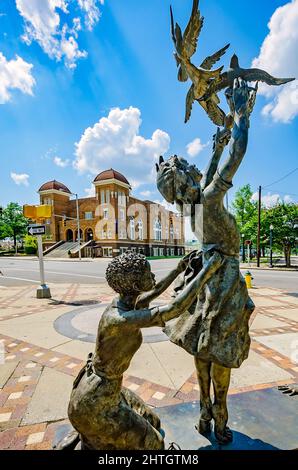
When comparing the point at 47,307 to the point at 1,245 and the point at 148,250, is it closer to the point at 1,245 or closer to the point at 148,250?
the point at 148,250

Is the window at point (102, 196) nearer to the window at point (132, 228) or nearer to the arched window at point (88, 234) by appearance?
the arched window at point (88, 234)

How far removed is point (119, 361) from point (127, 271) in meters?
0.50

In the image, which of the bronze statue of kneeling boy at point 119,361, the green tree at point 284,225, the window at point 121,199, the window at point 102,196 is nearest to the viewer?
the bronze statue of kneeling boy at point 119,361

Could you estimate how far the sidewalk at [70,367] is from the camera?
2.30 metres

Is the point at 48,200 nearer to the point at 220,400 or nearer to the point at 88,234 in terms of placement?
the point at 88,234

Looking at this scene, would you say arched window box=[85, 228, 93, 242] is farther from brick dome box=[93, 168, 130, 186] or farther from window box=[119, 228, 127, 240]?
brick dome box=[93, 168, 130, 186]

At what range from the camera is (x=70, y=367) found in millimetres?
3270

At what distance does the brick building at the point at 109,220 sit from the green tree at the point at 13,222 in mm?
9648

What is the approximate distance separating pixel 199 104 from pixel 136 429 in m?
2.26

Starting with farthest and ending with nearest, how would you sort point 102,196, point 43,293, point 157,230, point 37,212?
point 157,230 → point 102,196 → point 37,212 → point 43,293

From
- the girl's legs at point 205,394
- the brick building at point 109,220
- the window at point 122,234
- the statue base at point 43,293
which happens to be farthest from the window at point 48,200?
the girl's legs at point 205,394

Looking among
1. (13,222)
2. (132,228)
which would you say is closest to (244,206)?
(132,228)

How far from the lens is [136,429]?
4.57 ft

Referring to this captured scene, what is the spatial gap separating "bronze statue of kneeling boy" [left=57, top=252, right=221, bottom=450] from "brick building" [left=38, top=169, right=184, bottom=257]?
95.7 feet
